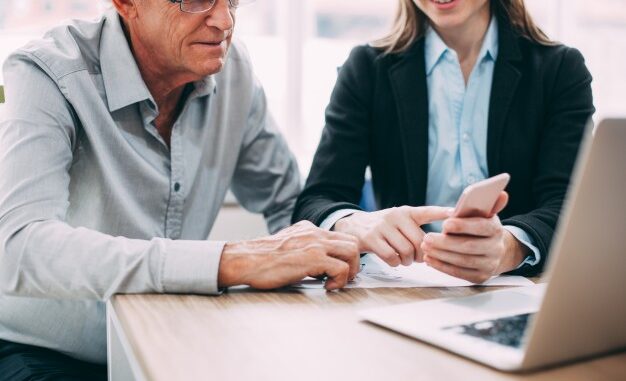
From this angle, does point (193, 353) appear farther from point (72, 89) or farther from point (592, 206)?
point (72, 89)

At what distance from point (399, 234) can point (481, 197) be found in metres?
0.23

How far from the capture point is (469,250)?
1095 millimetres

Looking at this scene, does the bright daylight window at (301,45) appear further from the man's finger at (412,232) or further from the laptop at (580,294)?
the laptop at (580,294)

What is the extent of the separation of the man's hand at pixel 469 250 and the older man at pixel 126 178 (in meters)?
0.12

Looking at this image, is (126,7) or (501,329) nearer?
(501,329)

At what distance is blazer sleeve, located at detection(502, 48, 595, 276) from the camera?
1525 mm

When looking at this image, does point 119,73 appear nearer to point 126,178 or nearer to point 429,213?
point 126,178

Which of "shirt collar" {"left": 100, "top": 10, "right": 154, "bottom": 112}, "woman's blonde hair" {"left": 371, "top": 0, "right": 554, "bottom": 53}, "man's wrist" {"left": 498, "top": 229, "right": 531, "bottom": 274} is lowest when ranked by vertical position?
"man's wrist" {"left": 498, "top": 229, "right": 531, "bottom": 274}

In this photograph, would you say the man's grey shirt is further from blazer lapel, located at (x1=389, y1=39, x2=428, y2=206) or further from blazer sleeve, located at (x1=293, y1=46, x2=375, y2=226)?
blazer lapel, located at (x1=389, y1=39, x2=428, y2=206)

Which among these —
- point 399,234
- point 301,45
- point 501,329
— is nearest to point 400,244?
point 399,234

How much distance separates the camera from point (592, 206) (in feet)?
2.15

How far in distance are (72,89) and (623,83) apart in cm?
273

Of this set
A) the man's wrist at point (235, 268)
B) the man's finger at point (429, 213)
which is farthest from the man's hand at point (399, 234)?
the man's wrist at point (235, 268)

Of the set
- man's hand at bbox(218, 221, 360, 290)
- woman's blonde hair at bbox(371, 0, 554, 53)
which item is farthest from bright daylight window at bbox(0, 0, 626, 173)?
man's hand at bbox(218, 221, 360, 290)
